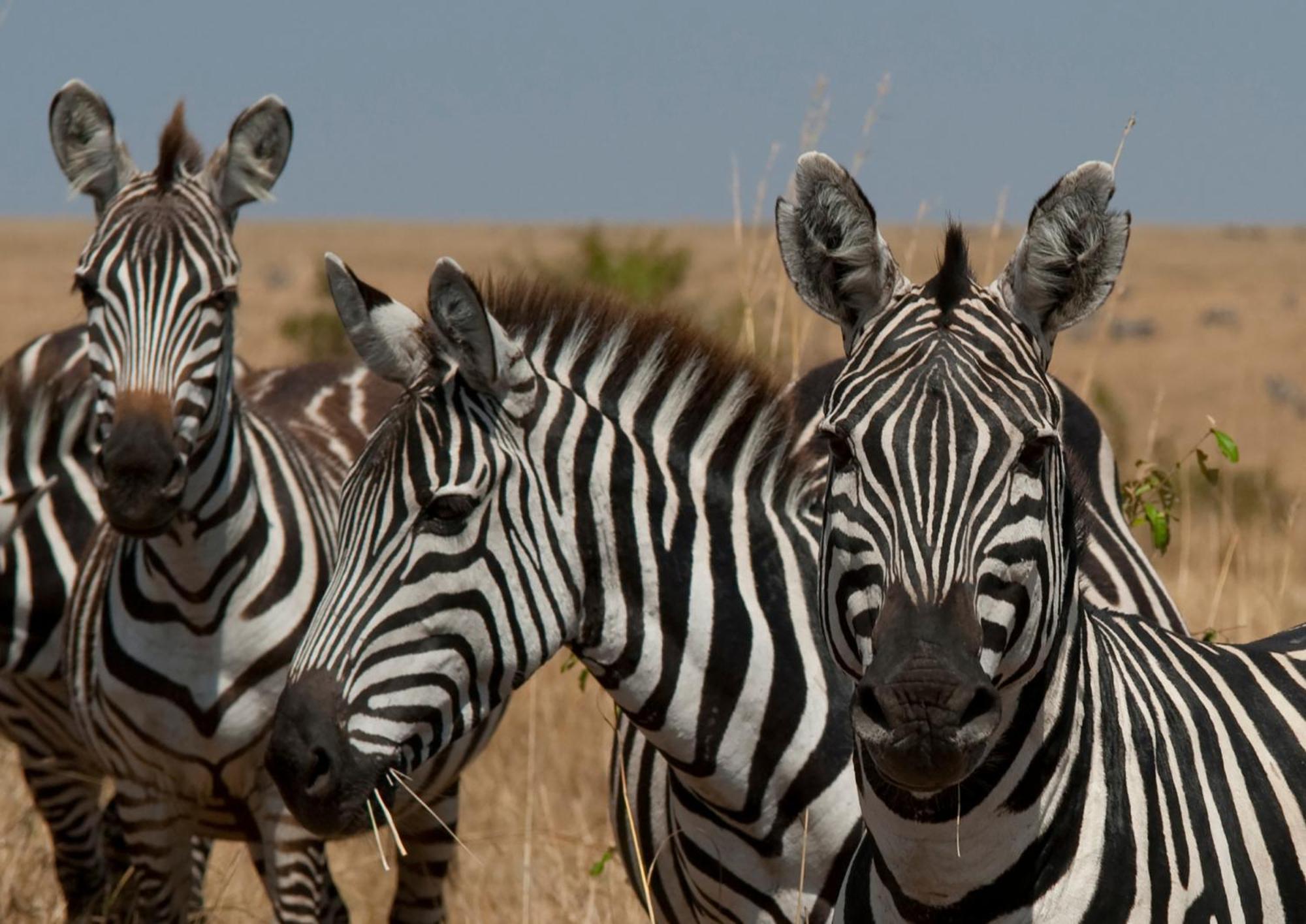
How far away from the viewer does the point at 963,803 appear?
2.82m

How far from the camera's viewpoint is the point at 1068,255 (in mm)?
2980

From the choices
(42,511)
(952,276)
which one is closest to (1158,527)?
(952,276)

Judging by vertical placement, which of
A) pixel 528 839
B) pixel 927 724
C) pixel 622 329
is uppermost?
pixel 622 329

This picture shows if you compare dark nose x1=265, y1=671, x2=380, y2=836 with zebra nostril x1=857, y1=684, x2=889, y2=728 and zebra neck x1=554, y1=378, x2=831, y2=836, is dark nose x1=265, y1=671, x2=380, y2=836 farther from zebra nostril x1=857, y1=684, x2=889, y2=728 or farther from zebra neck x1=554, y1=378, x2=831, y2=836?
zebra nostril x1=857, y1=684, x2=889, y2=728

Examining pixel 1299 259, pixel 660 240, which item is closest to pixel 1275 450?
pixel 660 240

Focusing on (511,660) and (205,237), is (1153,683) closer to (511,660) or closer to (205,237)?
(511,660)

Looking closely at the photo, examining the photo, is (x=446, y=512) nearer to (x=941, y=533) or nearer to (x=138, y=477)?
(x=941, y=533)

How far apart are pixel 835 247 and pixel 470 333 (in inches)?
34.7

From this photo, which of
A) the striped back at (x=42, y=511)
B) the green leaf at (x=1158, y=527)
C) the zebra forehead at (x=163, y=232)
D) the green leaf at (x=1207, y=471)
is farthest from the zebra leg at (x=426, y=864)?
the green leaf at (x=1207, y=471)

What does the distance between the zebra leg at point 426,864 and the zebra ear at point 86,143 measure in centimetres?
255

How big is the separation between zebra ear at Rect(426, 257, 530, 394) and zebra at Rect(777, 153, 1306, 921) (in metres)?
0.86

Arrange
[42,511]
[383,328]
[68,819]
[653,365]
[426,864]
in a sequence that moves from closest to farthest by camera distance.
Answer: [383,328]
[653,365]
[426,864]
[42,511]
[68,819]

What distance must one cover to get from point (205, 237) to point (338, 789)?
2591mm

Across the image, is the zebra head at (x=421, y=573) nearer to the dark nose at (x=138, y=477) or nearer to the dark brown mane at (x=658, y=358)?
the dark brown mane at (x=658, y=358)
